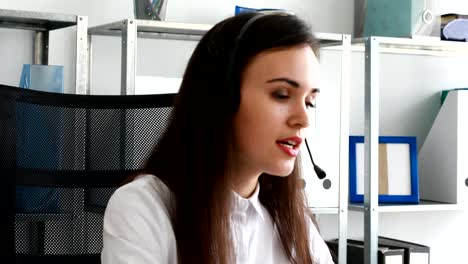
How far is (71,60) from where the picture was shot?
8.07 feet

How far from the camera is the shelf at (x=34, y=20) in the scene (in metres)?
2.04

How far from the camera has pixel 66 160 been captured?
145 cm

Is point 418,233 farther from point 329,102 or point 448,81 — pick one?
point 329,102

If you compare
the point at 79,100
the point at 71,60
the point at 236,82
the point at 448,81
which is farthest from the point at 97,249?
the point at 448,81

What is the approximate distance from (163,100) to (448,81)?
1875 mm

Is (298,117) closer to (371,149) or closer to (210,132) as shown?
(210,132)

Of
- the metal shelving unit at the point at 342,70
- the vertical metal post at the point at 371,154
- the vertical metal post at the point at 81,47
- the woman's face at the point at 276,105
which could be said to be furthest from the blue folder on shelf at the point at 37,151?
the vertical metal post at the point at 371,154

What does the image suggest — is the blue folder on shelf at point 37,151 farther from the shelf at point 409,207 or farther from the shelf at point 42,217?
the shelf at point 409,207

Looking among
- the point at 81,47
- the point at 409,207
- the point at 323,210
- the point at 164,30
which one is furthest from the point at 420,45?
the point at 81,47

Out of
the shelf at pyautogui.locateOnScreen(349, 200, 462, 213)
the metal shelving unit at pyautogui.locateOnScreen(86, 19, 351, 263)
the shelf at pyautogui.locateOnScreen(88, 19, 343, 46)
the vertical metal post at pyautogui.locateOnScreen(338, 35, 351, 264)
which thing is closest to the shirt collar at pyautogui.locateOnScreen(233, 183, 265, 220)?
the shelf at pyautogui.locateOnScreen(88, 19, 343, 46)

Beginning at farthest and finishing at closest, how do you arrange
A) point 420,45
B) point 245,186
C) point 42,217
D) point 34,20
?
point 420,45, point 34,20, point 42,217, point 245,186

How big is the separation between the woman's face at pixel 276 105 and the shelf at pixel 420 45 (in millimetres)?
1475

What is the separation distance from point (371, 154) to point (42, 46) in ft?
3.53

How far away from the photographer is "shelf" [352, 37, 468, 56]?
Answer: 8.30ft
